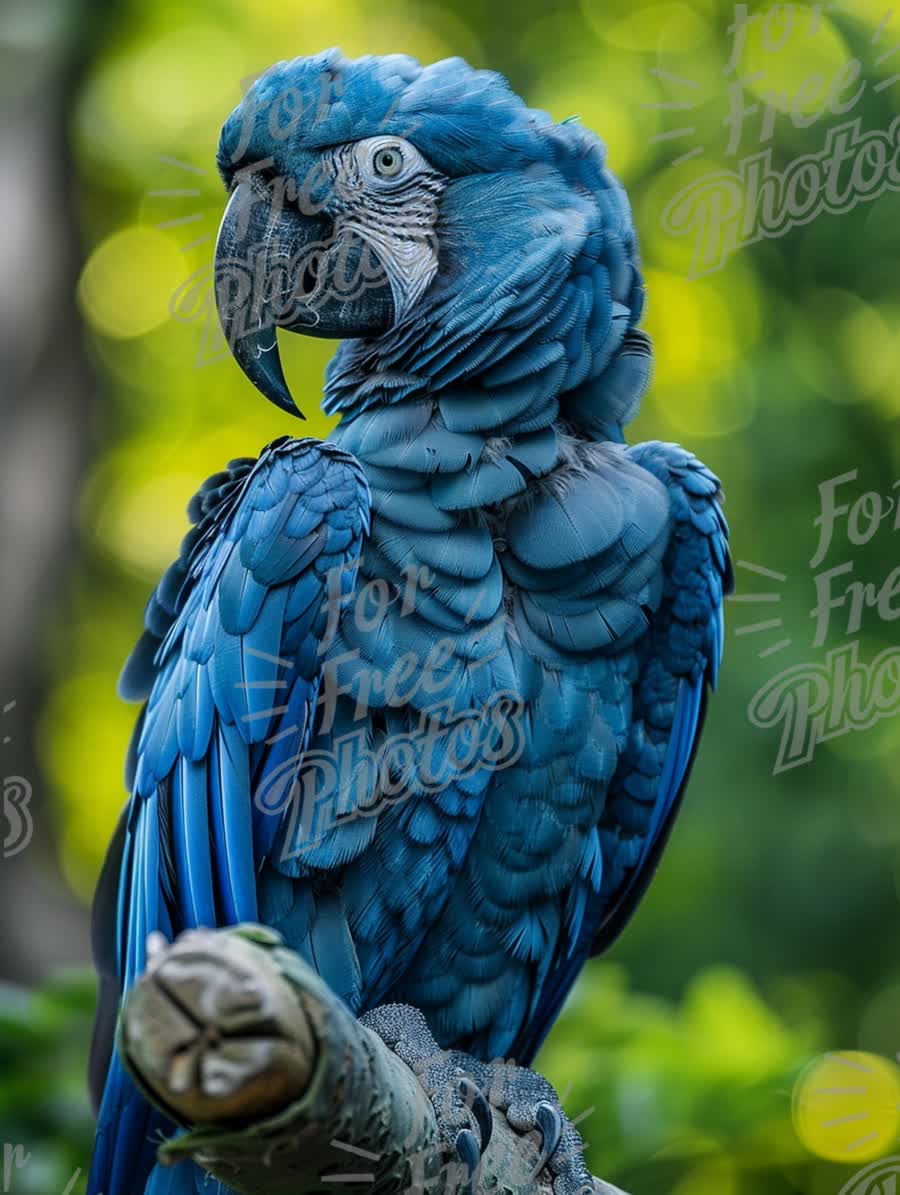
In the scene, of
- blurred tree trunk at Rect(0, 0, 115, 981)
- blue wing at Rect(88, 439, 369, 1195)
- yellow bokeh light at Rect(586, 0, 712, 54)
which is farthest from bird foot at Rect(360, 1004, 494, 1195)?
yellow bokeh light at Rect(586, 0, 712, 54)

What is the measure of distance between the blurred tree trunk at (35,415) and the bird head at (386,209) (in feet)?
6.98

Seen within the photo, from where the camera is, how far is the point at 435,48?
5.12 meters

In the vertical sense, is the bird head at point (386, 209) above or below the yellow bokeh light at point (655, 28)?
below

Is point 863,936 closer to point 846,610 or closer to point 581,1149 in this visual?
point 846,610

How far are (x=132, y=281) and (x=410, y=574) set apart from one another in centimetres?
299

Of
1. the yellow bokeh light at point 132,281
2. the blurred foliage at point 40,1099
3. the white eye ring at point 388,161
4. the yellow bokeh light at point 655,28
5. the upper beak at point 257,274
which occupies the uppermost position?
the yellow bokeh light at point 655,28

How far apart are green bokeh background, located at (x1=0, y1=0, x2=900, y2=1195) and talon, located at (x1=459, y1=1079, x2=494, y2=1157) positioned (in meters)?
2.29

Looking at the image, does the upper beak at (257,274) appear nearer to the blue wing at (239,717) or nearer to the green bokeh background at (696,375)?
the blue wing at (239,717)

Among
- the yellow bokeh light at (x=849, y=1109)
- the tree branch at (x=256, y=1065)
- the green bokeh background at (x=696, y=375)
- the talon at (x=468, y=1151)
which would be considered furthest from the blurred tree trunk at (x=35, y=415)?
the tree branch at (x=256, y=1065)

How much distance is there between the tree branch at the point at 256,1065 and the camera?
1153 mm

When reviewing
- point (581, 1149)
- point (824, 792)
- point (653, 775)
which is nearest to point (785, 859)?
point (824, 792)

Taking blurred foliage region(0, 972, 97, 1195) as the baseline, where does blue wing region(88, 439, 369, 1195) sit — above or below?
above

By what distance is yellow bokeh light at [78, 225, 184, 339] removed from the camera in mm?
4754

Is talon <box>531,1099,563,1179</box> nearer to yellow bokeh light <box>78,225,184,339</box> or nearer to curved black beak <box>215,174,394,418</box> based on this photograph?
curved black beak <box>215,174,394,418</box>
